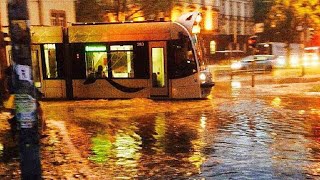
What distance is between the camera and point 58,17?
26906mm

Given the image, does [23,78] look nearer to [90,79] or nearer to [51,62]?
[90,79]

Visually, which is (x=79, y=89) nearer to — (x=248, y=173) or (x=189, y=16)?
(x=189, y=16)

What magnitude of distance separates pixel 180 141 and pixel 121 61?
340 inches

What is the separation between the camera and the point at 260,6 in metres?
67.8

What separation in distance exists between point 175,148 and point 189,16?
30.6 ft

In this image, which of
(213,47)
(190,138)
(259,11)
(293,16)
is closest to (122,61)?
(190,138)

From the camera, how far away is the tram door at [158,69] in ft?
59.3

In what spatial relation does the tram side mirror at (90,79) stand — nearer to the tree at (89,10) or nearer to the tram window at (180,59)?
the tram window at (180,59)

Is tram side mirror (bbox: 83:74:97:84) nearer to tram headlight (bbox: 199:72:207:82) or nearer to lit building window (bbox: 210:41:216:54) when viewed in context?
tram headlight (bbox: 199:72:207:82)

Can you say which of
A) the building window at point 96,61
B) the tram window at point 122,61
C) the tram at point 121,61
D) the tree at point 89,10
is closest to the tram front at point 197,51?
the tram at point 121,61

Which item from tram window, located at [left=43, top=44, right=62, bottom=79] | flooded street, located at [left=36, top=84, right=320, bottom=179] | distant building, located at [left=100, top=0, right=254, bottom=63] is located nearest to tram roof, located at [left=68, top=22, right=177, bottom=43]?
tram window, located at [left=43, top=44, right=62, bottom=79]

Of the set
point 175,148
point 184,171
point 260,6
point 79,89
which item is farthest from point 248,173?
point 260,6

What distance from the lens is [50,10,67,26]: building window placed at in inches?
1047

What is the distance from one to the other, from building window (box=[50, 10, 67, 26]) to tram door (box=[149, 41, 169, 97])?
1038 cm
